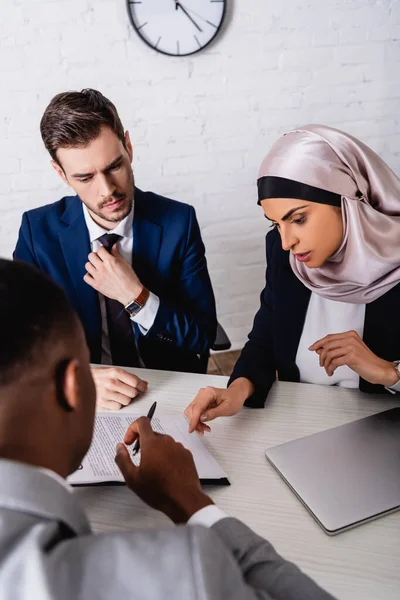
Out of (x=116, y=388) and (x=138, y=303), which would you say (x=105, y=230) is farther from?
(x=116, y=388)

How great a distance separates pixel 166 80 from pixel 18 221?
0.93 meters

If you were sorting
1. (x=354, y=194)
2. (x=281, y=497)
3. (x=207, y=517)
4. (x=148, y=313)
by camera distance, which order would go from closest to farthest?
(x=207, y=517), (x=281, y=497), (x=354, y=194), (x=148, y=313)

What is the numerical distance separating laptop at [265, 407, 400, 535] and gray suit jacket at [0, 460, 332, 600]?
1.54ft

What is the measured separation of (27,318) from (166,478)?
1.39 feet

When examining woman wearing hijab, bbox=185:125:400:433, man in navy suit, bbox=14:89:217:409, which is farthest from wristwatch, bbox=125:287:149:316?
woman wearing hijab, bbox=185:125:400:433

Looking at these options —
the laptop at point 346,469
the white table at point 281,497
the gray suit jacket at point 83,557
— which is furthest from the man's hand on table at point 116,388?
the gray suit jacket at point 83,557

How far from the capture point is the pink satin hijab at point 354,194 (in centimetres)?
139

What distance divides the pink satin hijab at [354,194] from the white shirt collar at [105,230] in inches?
20.3

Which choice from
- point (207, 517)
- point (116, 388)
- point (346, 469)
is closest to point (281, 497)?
point (346, 469)

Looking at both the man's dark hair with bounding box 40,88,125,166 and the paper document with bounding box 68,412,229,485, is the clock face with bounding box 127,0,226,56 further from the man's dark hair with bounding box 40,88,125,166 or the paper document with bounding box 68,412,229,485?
the paper document with bounding box 68,412,229,485

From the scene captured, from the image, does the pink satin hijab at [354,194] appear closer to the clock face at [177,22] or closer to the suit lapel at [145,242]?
the suit lapel at [145,242]

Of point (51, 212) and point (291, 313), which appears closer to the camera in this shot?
point (291, 313)

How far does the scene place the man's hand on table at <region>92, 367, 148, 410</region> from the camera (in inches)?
54.4

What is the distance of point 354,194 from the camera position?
141 cm
